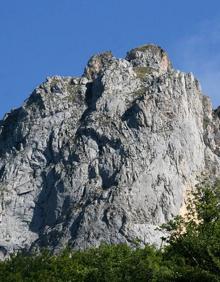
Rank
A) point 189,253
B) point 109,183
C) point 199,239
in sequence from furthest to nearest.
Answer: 1. point 109,183
2. point 189,253
3. point 199,239

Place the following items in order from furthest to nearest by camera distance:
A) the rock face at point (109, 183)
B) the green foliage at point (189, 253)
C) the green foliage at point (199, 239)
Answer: the rock face at point (109, 183), the green foliage at point (189, 253), the green foliage at point (199, 239)

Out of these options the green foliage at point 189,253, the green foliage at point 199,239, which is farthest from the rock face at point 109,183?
the green foliage at point 199,239

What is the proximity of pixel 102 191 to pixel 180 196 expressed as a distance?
17817 millimetres

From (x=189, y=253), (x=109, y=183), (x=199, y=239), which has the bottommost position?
(x=189, y=253)

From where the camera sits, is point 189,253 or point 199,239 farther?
point 189,253

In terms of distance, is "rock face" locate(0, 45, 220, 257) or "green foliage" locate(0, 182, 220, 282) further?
"rock face" locate(0, 45, 220, 257)

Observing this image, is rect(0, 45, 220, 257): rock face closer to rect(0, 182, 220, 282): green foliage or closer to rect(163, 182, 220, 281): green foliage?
rect(0, 182, 220, 282): green foliage

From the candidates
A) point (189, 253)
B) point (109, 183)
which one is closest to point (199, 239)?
point (189, 253)

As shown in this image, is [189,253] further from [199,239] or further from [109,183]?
[109,183]

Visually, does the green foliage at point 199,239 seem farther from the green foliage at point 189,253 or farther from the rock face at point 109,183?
the rock face at point 109,183

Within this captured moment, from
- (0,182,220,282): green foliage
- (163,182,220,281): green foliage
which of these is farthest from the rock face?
(163,182,220,281): green foliage

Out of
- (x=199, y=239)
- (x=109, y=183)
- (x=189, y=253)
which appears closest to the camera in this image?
(x=199, y=239)

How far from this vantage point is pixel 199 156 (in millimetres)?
199250

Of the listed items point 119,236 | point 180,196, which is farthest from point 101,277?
point 180,196
